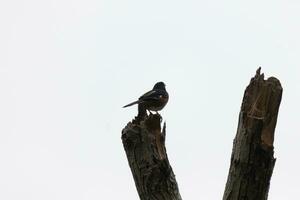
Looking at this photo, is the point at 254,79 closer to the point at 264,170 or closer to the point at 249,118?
the point at 249,118

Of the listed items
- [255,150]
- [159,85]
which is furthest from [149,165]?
[159,85]

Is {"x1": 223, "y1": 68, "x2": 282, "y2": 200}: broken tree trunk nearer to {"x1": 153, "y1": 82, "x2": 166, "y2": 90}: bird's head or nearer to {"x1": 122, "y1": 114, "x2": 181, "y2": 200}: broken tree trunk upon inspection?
{"x1": 122, "y1": 114, "x2": 181, "y2": 200}: broken tree trunk

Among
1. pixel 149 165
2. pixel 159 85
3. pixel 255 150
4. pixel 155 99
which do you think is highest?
pixel 159 85

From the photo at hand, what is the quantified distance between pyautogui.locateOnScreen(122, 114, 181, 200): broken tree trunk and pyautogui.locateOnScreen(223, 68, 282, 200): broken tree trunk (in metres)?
0.68

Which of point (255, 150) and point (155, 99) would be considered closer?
point (255, 150)

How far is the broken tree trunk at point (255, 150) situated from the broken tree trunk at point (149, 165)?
676mm

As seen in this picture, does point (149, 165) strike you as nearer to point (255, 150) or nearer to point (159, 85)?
point (255, 150)

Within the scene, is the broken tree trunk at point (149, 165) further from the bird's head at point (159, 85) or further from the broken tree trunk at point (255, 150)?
the bird's head at point (159, 85)

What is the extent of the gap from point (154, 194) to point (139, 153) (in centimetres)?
42

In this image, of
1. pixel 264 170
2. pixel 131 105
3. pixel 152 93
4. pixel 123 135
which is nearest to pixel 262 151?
pixel 264 170

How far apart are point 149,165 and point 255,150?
110 cm

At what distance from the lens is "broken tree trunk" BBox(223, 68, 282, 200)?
17.2ft

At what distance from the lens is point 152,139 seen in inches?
236

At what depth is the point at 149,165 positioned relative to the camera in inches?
229
